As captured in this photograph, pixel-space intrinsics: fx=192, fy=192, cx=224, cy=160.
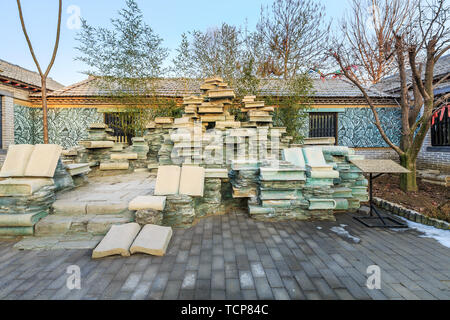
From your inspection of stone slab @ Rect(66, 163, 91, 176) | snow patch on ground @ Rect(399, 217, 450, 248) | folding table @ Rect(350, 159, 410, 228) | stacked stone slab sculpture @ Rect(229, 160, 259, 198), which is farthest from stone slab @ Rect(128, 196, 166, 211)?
snow patch on ground @ Rect(399, 217, 450, 248)

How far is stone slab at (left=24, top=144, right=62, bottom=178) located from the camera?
3.10 metres

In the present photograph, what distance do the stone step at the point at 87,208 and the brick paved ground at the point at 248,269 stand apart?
67cm

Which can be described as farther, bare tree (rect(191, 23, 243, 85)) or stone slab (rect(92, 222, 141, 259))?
bare tree (rect(191, 23, 243, 85))

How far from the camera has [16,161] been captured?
10.4 feet

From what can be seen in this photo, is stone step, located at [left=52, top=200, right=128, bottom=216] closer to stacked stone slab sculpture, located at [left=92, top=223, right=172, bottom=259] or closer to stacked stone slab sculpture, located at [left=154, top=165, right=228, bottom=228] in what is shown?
stacked stone slab sculpture, located at [left=92, top=223, right=172, bottom=259]

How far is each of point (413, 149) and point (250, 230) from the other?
525 cm

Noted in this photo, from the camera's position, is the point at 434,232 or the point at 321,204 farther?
the point at 321,204

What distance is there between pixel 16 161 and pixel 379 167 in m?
6.10

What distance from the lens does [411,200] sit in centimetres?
436

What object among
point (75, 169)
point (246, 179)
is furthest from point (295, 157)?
point (75, 169)

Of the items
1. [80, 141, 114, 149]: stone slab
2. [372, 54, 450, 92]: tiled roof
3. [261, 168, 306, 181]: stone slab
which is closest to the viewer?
[261, 168, 306, 181]: stone slab

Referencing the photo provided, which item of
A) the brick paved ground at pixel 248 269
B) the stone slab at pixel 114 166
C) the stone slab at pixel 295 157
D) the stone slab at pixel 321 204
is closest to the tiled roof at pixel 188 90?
the stone slab at pixel 114 166

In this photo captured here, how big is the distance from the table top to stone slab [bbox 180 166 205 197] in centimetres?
274

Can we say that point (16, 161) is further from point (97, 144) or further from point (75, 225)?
point (97, 144)
